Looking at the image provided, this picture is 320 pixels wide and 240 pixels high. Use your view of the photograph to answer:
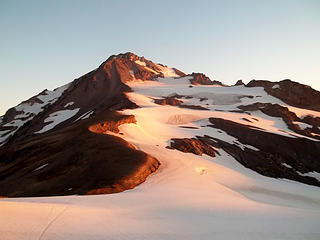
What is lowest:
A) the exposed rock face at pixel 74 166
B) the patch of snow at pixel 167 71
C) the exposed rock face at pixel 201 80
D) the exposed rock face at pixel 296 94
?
the exposed rock face at pixel 74 166

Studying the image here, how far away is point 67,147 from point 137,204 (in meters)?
25.9

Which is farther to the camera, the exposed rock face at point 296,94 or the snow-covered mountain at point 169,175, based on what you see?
the exposed rock face at point 296,94

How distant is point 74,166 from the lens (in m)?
31.6

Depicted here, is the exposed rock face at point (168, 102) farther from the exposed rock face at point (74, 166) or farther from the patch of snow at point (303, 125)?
the exposed rock face at point (74, 166)

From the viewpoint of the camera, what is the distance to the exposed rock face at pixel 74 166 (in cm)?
2617

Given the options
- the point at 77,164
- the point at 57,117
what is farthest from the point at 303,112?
the point at 77,164

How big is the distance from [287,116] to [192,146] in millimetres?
56391

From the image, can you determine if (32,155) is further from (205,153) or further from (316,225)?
(316,225)

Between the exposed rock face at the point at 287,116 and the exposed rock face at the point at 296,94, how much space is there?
18860 millimetres

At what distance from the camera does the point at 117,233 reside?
10.5 m

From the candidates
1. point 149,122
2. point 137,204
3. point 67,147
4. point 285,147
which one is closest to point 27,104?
point 149,122

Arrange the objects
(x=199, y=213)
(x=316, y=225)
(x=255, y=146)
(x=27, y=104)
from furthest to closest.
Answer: (x=27, y=104) → (x=255, y=146) → (x=199, y=213) → (x=316, y=225)

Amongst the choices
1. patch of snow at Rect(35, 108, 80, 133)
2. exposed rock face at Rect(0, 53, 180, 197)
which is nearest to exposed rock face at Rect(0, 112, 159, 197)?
exposed rock face at Rect(0, 53, 180, 197)

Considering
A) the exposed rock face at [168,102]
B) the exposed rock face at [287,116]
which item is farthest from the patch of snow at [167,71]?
the exposed rock face at [287,116]
